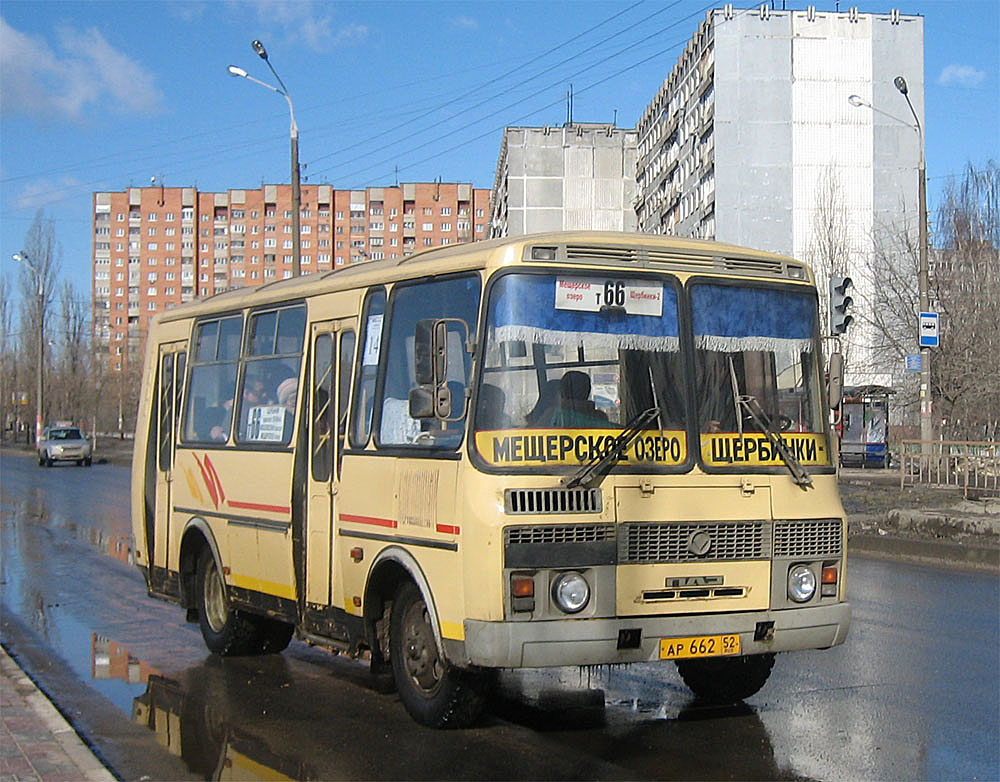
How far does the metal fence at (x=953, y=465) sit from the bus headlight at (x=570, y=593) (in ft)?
53.6

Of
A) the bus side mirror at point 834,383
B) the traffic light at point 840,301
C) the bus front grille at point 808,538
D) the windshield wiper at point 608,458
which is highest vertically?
the traffic light at point 840,301

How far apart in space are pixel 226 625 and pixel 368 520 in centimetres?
273

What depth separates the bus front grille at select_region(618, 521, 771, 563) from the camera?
697 cm

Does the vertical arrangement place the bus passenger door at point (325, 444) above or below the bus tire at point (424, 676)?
above

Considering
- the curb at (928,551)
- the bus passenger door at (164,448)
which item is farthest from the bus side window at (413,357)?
the curb at (928,551)

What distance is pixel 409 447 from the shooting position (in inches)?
303

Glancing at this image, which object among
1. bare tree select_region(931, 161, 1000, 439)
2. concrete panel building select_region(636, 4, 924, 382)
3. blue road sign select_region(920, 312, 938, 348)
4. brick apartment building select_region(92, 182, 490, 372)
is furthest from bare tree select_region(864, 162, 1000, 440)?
brick apartment building select_region(92, 182, 490, 372)

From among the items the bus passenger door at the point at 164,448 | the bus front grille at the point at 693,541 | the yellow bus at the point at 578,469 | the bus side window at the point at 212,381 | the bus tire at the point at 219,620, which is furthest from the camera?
the bus passenger door at the point at 164,448

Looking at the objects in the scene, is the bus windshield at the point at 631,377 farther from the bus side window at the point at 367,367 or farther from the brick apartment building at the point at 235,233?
the brick apartment building at the point at 235,233

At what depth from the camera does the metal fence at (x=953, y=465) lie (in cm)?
2158

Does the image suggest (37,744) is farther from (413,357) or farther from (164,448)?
(164,448)

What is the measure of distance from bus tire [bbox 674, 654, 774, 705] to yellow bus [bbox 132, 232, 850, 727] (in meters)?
0.01

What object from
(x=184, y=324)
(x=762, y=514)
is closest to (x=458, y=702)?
(x=762, y=514)

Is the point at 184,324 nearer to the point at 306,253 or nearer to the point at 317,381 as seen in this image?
the point at 317,381
